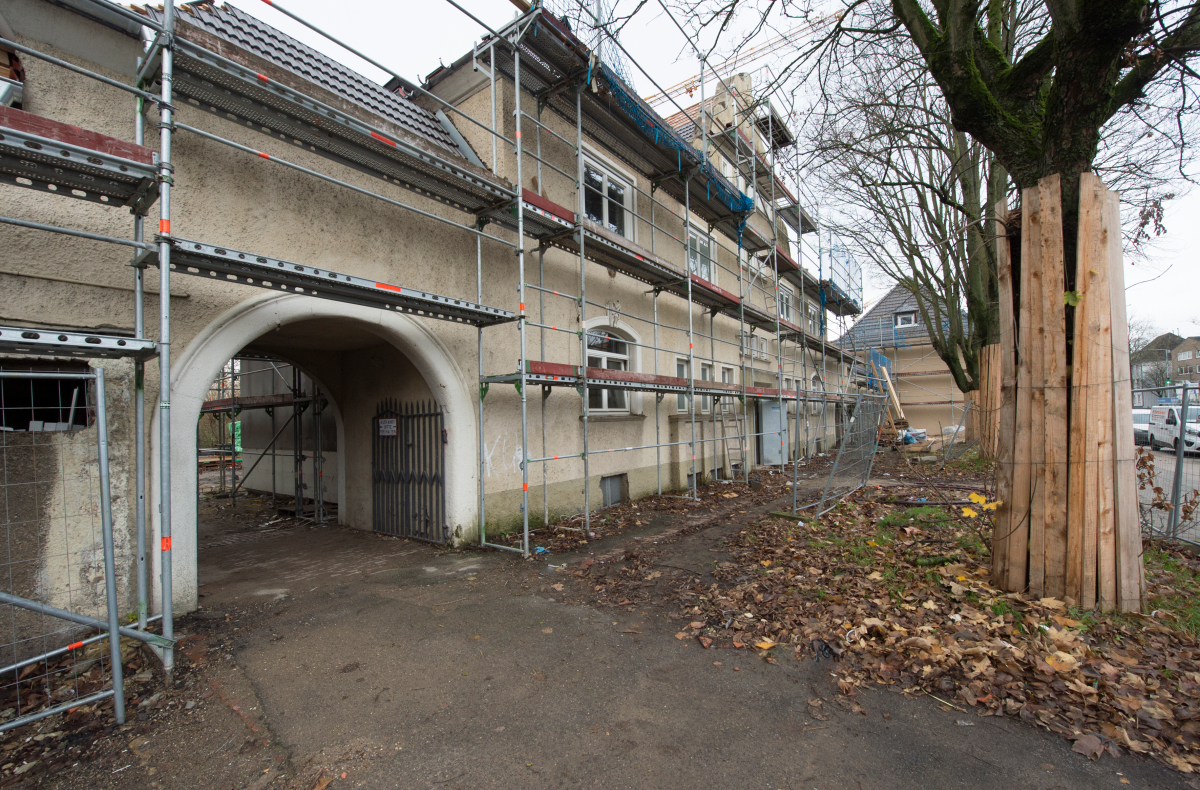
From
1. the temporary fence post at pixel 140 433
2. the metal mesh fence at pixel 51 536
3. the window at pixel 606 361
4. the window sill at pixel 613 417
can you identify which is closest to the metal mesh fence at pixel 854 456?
the window sill at pixel 613 417

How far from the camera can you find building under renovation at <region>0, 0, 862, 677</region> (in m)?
3.50

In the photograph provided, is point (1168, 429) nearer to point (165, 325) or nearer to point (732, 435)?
point (732, 435)

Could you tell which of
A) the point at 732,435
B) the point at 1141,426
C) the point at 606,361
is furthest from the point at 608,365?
the point at 1141,426

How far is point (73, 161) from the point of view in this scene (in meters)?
2.94

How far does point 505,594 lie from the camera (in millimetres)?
4789

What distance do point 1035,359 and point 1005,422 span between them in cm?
57

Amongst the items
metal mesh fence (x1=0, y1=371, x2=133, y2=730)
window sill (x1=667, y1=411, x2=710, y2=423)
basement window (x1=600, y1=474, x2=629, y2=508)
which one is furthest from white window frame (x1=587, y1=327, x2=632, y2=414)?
metal mesh fence (x1=0, y1=371, x2=133, y2=730)

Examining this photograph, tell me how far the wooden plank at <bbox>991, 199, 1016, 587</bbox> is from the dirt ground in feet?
5.97

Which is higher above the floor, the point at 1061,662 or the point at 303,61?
the point at 303,61

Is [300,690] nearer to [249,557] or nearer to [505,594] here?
[505,594]

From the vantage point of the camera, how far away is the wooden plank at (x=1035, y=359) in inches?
151

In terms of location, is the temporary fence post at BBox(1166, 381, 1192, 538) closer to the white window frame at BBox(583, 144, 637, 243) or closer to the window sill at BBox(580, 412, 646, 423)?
the window sill at BBox(580, 412, 646, 423)

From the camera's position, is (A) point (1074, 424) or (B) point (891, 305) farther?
(B) point (891, 305)

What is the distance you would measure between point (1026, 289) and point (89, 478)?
6.82 m
